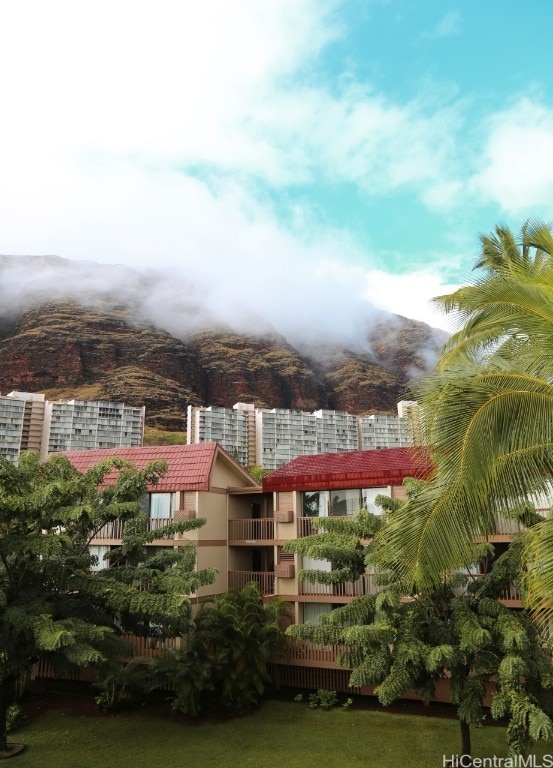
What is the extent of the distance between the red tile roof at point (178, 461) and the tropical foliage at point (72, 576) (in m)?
5.52

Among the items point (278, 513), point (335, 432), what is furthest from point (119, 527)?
point (335, 432)

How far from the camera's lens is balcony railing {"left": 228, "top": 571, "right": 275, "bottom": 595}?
72.8ft

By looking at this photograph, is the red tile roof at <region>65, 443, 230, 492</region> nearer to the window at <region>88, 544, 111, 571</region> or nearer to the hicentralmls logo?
the window at <region>88, 544, 111, 571</region>

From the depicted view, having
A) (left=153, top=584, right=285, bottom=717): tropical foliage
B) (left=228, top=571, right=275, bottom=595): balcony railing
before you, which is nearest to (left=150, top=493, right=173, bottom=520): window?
(left=228, top=571, right=275, bottom=595): balcony railing

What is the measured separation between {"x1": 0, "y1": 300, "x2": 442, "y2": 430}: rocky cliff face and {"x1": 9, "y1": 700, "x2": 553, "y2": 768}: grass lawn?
327ft

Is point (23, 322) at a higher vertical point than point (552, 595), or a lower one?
higher

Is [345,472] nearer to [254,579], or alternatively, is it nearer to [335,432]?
[254,579]

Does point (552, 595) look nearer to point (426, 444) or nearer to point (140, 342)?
point (426, 444)

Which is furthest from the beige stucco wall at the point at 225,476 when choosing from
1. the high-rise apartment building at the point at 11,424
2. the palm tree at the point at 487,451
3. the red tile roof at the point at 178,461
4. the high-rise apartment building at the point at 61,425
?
the high-rise apartment building at the point at 11,424

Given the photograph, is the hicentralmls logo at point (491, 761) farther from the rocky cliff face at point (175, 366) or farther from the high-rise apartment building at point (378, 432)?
the high-rise apartment building at point (378, 432)

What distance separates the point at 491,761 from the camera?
14289 millimetres

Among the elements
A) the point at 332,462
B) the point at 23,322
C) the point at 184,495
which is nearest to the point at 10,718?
the point at 184,495

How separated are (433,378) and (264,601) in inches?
611

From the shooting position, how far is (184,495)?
21578 mm
